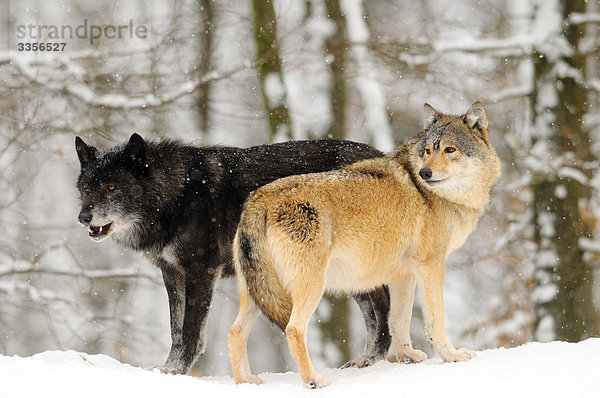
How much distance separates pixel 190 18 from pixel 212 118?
1853 millimetres

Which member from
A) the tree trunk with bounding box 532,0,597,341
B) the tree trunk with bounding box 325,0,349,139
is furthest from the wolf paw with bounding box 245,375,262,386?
the tree trunk with bounding box 532,0,597,341

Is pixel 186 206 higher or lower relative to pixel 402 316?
higher

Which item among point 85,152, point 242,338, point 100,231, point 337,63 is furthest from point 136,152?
point 337,63

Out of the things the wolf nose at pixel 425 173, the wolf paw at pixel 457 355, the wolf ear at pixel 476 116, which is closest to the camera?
the wolf paw at pixel 457 355

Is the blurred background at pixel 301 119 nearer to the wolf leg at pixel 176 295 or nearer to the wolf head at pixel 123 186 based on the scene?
the wolf head at pixel 123 186

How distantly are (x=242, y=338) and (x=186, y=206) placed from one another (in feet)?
6.90

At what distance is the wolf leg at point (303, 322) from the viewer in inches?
204

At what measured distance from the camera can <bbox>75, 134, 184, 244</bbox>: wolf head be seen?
699 centimetres

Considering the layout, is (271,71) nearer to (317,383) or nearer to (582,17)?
(582,17)

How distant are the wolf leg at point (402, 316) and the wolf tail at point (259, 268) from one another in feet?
4.79

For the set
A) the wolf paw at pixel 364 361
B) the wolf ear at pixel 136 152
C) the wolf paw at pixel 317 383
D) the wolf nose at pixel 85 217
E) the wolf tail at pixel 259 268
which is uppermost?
the wolf ear at pixel 136 152

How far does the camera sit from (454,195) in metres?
6.13

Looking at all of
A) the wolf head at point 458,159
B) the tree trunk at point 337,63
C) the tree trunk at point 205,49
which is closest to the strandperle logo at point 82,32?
the tree trunk at point 205,49

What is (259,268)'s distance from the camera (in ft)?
17.9
